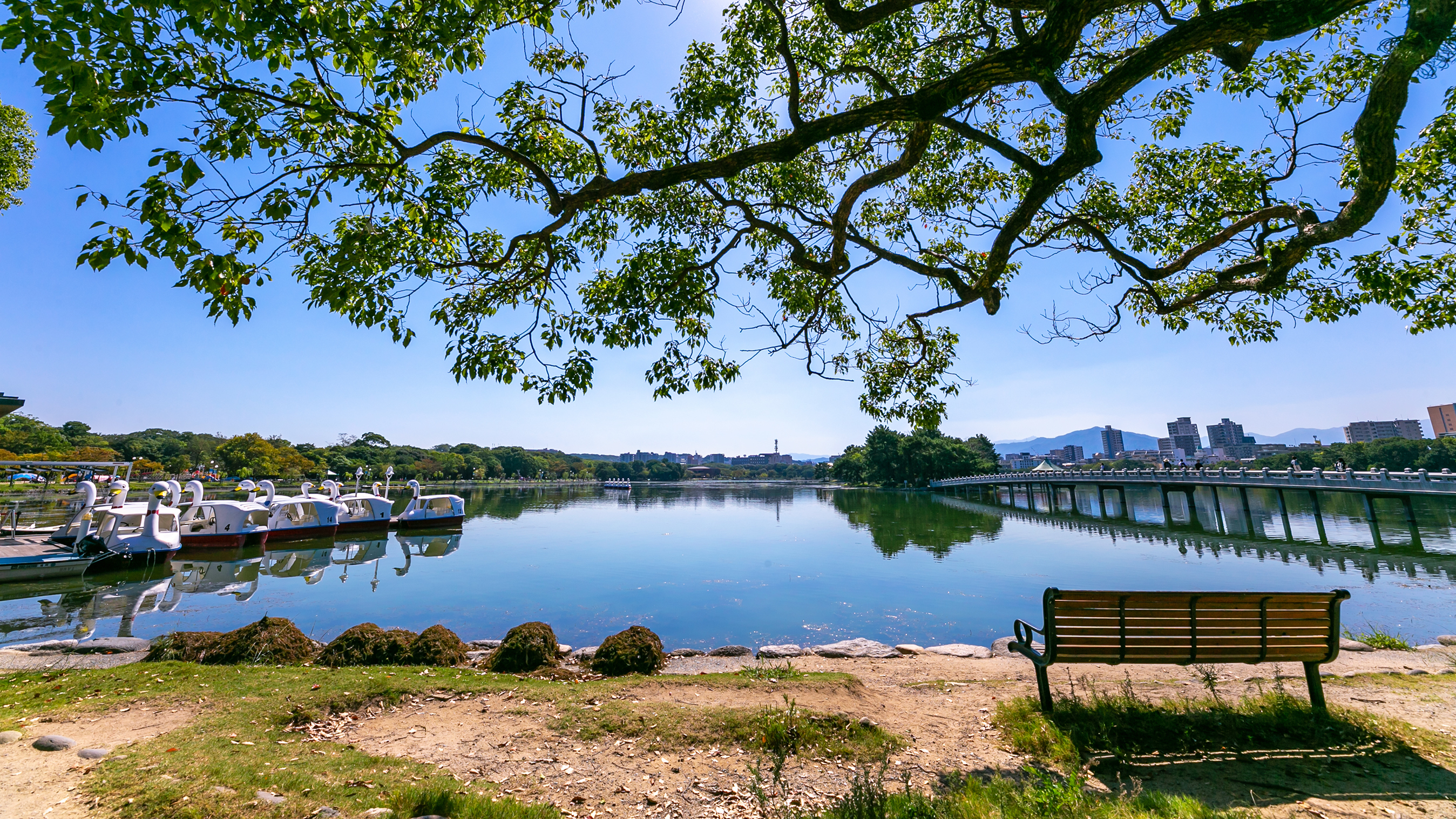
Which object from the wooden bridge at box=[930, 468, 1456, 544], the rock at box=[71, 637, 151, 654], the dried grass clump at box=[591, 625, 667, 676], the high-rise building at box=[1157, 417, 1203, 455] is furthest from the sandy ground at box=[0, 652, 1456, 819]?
the high-rise building at box=[1157, 417, 1203, 455]

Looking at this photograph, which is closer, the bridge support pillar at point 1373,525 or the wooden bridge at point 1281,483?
the bridge support pillar at point 1373,525

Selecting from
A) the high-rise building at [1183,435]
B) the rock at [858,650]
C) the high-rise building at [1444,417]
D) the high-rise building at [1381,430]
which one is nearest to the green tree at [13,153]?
the rock at [858,650]

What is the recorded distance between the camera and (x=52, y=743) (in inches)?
152

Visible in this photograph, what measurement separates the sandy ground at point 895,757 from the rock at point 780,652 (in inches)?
79.9

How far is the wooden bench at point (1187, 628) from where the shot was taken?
436 cm

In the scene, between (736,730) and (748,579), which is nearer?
(736,730)

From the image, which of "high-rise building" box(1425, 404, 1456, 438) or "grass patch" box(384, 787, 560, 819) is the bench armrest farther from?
"high-rise building" box(1425, 404, 1456, 438)

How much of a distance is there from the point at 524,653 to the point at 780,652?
3.62 m

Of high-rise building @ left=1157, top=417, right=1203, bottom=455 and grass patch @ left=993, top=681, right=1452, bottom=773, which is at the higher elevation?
high-rise building @ left=1157, top=417, right=1203, bottom=455

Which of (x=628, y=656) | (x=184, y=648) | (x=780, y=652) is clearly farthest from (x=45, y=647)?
(x=780, y=652)

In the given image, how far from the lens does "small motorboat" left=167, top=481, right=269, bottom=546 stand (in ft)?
74.7

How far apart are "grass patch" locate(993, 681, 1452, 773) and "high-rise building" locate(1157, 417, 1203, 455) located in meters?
199

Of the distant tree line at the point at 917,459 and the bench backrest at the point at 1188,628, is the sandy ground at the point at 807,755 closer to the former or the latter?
the bench backrest at the point at 1188,628

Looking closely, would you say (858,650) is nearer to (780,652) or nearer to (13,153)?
(780,652)
